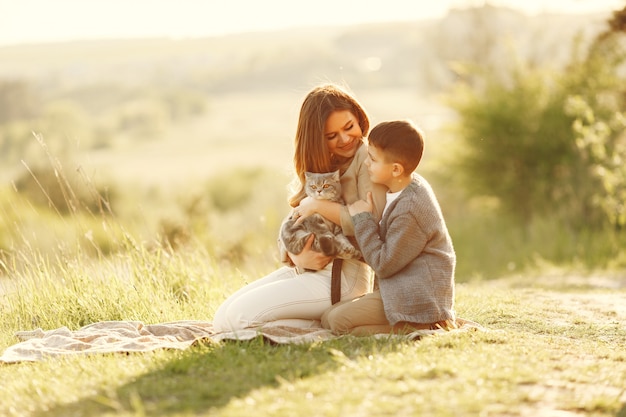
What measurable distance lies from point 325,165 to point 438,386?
1.80 metres

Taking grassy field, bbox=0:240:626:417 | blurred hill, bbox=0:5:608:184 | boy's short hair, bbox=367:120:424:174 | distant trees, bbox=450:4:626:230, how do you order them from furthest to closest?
1. blurred hill, bbox=0:5:608:184
2. distant trees, bbox=450:4:626:230
3. boy's short hair, bbox=367:120:424:174
4. grassy field, bbox=0:240:626:417

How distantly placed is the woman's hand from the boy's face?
1.82 feet

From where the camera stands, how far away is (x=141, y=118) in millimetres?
71125

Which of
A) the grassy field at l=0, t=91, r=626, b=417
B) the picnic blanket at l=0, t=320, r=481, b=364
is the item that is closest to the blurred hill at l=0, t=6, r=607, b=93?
the grassy field at l=0, t=91, r=626, b=417

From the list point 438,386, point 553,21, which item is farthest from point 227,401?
point 553,21

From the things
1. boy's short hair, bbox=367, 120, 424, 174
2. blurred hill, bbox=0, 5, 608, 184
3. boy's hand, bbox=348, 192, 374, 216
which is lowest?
boy's hand, bbox=348, 192, 374, 216

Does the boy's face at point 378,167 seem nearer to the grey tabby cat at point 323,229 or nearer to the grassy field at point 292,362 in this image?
the grey tabby cat at point 323,229

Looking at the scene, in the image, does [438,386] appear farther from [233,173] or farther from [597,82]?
[233,173]

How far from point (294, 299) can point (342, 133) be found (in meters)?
1.12

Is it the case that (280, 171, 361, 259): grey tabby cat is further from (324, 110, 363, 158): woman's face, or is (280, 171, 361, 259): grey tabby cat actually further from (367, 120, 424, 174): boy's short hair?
(367, 120, 424, 174): boy's short hair

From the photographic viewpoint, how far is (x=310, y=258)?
17.0 feet

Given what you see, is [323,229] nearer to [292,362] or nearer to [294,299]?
[294,299]

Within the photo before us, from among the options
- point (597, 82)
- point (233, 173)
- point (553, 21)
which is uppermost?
point (553, 21)

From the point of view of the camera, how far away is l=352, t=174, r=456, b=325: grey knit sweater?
4.88 meters
